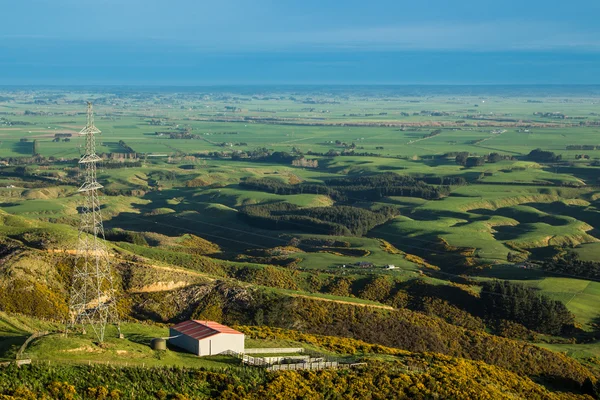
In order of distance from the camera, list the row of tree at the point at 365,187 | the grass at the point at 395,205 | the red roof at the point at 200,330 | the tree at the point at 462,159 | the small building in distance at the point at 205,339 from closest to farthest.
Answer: the small building in distance at the point at 205,339
the red roof at the point at 200,330
the grass at the point at 395,205
the row of tree at the point at 365,187
the tree at the point at 462,159

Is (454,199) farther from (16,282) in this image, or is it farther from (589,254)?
(16,282)

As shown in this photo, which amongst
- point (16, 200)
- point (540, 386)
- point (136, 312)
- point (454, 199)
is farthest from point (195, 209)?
point (540, 386)

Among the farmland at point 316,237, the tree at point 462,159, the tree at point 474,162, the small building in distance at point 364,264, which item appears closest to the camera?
the farmland at point 316,237

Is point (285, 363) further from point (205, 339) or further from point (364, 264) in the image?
point (364, 264)

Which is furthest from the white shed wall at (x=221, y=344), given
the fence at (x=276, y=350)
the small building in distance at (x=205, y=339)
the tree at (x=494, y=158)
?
the tree at (x=494, y=158)

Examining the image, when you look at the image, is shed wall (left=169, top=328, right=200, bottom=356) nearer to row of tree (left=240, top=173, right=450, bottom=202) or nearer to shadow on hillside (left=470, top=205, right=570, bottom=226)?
shadow on hillside (left=470, top=205, right=570, bottom=226)

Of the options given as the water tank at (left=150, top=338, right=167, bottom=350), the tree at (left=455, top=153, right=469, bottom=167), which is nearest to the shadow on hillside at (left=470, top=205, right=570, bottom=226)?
the tree at (left=455, top=153, right=469, bottom=167)

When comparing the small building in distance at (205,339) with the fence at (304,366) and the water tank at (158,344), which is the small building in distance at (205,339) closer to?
the water tank at (158,344)

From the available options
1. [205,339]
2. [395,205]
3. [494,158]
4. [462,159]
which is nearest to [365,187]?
[395,205]
